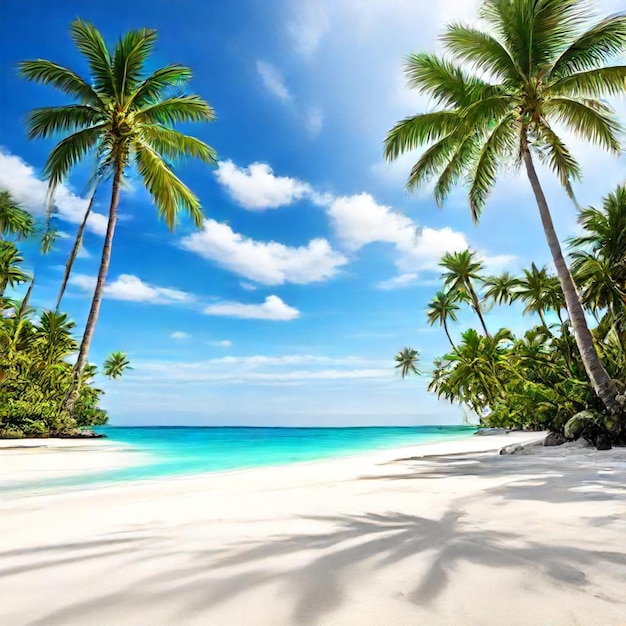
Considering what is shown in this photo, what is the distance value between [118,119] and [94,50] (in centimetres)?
218

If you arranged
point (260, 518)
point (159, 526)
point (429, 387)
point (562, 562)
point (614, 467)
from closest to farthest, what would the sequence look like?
point (562, 562), point (159, 526), point (260, 518), point (614, 467), point (429, 387)

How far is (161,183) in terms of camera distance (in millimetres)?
14305

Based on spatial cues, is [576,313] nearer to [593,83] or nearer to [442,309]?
[593,83]

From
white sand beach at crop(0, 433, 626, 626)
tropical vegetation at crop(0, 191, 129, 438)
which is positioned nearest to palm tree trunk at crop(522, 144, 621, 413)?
white sand beach at crop(0, 433, 626, 626)

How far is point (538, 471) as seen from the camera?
5.23 m

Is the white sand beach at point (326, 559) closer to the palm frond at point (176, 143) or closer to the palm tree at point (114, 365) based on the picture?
the palm frond at point (176, 143)

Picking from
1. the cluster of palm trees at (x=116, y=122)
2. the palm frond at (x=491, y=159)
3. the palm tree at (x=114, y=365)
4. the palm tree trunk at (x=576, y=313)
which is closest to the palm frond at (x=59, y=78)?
the cluster of palm trees at (x=116, y=122)

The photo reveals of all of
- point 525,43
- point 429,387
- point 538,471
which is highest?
point 525,43

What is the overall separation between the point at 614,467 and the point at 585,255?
9031 millimetres

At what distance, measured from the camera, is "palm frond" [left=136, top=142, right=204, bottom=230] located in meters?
14.2

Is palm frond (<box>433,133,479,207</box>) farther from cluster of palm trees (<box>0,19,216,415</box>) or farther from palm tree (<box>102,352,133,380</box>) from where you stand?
palm tree (<box>102,352,133,380</box>)

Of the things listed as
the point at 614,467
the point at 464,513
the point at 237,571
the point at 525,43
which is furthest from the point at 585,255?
the point at 237,571

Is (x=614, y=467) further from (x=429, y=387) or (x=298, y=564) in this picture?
(x=429, y=387)

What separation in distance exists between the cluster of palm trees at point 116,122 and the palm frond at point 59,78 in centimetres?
3
